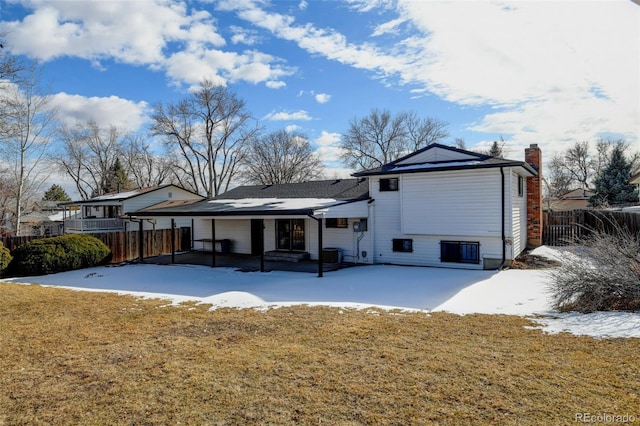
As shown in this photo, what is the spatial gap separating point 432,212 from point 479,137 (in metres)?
27.7

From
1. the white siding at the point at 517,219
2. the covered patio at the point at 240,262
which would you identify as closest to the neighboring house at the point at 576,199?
the white siding at the point at 517,219

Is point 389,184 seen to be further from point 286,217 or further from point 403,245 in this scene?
point 286,217

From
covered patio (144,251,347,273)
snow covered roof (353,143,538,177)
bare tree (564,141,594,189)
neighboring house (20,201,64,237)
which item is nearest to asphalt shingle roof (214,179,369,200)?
snow covered roof (353,143,538,177)

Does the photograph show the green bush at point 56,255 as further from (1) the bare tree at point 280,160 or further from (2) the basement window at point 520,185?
(1) the bare tree at point 280,160

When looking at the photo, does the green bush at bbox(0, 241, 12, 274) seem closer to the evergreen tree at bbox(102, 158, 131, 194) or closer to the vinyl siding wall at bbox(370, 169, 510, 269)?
the vinyl siding wall at bbox(370, 169, 510, 269)

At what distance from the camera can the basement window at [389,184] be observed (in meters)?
14.6

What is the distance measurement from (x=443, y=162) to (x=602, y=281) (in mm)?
7420

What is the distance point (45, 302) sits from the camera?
8820 mm

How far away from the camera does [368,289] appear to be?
32.2 ft

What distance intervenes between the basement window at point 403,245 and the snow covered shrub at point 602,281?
6798 millimetres

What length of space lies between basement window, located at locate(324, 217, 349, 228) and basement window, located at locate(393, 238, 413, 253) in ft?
6.66

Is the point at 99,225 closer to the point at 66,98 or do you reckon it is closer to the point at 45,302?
the point at 66,98

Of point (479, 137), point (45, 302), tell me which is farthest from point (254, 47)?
point (479, 137)

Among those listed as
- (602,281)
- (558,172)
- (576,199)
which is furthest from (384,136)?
(602,281)
